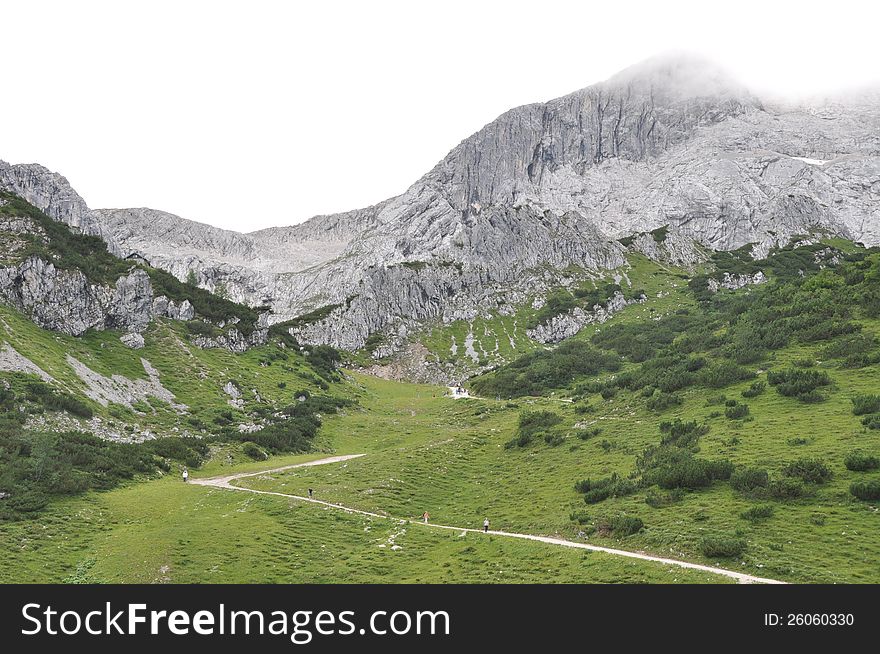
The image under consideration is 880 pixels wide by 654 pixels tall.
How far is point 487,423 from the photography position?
272 feet

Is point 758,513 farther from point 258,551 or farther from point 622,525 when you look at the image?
point 258,551

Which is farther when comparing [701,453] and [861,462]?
[701,453]

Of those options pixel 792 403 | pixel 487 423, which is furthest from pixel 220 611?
pixel 487 423

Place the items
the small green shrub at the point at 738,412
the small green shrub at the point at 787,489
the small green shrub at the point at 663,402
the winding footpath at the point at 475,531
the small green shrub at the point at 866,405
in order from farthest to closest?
the small green shrub at the point at 663,402, the small green shrub at the point at 738,412, the small green shrub at the point at 866,405, the small green shrub at the point at 787,489, the winding footpath at the point at 475,531

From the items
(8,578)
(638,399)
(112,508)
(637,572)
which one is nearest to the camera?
(637,572)

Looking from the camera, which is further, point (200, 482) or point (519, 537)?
point (200, 482)

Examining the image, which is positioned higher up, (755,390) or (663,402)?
(755,390)

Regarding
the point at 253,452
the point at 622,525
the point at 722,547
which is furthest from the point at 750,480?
the point at 253,452

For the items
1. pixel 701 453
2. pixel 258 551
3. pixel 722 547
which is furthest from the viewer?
pixel 701 453

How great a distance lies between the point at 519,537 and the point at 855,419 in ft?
98.0

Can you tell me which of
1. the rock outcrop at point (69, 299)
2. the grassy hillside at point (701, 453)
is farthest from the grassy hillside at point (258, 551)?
the rock outcrop at point (69, 299)

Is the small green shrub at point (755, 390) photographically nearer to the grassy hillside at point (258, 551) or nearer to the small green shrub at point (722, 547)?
the small green shrub at point (722, 547)

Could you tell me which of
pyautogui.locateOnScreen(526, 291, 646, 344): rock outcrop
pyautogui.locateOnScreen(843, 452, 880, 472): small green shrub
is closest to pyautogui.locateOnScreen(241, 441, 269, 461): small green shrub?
pyautogui.locateOnScreen(843, 452, 880, 472): small green shrub

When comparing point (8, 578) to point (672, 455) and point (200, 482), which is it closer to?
point (200, 482)
